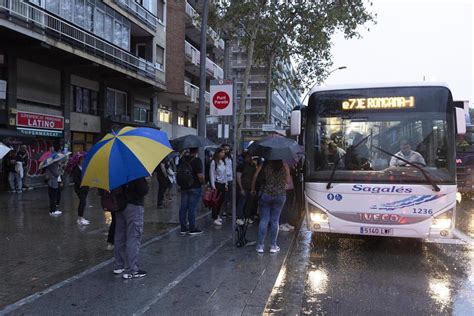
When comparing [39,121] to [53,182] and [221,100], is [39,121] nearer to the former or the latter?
[53,182]

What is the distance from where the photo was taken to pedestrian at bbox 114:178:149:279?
5398 millimetres

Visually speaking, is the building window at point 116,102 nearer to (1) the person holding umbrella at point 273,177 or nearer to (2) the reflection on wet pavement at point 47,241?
(2) the reflection on wet pavement at point 47,241

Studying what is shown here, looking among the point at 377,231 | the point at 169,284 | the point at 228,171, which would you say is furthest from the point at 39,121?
the point at 377,231

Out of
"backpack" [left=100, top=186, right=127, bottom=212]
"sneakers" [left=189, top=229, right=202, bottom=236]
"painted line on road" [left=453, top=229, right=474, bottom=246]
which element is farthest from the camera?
"sneakers" [left=189, top=229, right=202, bottom=236]

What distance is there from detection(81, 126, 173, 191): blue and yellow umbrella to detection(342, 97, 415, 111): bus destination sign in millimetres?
3405

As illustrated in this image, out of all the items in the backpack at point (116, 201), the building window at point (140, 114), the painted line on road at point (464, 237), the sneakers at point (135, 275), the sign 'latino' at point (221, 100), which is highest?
the building window at point (140, 114)

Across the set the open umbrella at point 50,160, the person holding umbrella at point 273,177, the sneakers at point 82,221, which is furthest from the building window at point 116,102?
the person holding umbrella at point 273,177

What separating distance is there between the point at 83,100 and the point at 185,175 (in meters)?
15.5

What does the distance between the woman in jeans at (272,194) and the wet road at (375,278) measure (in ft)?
1.89

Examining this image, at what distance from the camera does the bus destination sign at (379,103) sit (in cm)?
689

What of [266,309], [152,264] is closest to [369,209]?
[266,309]

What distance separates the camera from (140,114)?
27.0 metres

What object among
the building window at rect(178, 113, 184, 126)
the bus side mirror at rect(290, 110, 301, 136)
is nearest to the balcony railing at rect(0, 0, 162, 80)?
the building window at rect(178, 113, 184, 126)

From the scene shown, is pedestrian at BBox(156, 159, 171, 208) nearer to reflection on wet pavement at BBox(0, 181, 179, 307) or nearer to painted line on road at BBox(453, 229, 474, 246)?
reflection on wet pavement at BBox(0, 181, 179, 307)
